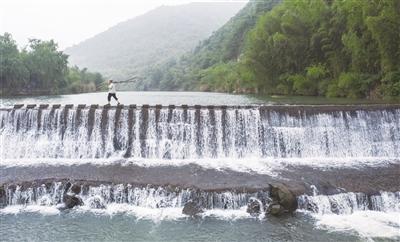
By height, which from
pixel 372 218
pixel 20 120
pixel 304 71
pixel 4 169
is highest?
pixel 304 71

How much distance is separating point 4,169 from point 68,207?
14.7 ft

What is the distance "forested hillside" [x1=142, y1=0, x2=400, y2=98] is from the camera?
26.5 metres

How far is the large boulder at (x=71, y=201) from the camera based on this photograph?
11805mm

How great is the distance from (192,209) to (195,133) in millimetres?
6109

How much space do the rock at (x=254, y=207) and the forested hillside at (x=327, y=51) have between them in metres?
18.4

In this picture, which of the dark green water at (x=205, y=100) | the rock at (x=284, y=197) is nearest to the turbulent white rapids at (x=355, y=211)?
the rock at (x=284, y=197)

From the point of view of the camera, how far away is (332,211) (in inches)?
452

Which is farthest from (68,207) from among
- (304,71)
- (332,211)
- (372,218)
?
(304,71)

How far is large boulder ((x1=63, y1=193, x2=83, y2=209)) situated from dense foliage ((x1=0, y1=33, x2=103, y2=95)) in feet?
141

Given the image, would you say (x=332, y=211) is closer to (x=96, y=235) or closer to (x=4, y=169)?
(x=96, y=235)

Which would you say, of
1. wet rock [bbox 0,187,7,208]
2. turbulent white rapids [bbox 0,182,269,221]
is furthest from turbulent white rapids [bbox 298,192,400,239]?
wet rock [bbox 0,187,7,208]

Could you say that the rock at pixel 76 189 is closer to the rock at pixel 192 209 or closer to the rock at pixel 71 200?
the rock at pixel 71 200

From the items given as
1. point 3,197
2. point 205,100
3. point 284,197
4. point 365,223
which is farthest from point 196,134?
point 205,100

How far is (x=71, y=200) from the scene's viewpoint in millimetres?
11883
